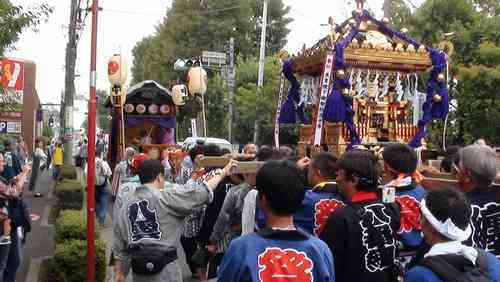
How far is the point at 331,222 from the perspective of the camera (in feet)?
10.9

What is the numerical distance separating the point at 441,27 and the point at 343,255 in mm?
19164

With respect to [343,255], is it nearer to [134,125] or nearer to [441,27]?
[134,125]

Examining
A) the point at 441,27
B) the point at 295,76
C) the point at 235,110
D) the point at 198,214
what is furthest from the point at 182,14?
the point at 198,214

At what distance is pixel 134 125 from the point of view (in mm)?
17938

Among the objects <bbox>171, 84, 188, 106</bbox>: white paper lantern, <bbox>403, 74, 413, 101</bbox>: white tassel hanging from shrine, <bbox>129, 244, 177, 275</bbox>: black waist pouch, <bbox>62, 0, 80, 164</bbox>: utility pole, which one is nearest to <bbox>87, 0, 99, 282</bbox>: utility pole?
<bbox>129, 244, 177, 275</bbox>: black waist pouch

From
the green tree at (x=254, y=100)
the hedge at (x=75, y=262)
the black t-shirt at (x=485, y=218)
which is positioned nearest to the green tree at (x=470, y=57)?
the green tree at (x=254, y=100)

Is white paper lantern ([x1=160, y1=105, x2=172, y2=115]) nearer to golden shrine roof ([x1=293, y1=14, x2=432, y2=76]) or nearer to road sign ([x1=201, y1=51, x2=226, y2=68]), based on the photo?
golden shrine roof ([x1=293, y1=14, x2=432, y2=76])

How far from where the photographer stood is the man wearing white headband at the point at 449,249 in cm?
230

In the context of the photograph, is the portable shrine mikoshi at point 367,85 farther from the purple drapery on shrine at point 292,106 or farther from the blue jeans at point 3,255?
the blue jeans at point 3,255

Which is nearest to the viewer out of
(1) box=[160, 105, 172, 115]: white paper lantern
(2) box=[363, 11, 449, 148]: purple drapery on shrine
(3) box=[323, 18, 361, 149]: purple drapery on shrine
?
(3) box=[323, 18, 361, 149]: purple drapery on shrine

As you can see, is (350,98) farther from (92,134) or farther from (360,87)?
(92,134)

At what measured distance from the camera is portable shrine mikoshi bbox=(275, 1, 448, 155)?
9.62 m

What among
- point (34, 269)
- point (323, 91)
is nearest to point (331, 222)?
point (34, 269)

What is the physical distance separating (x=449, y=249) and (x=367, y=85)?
8.35 m
